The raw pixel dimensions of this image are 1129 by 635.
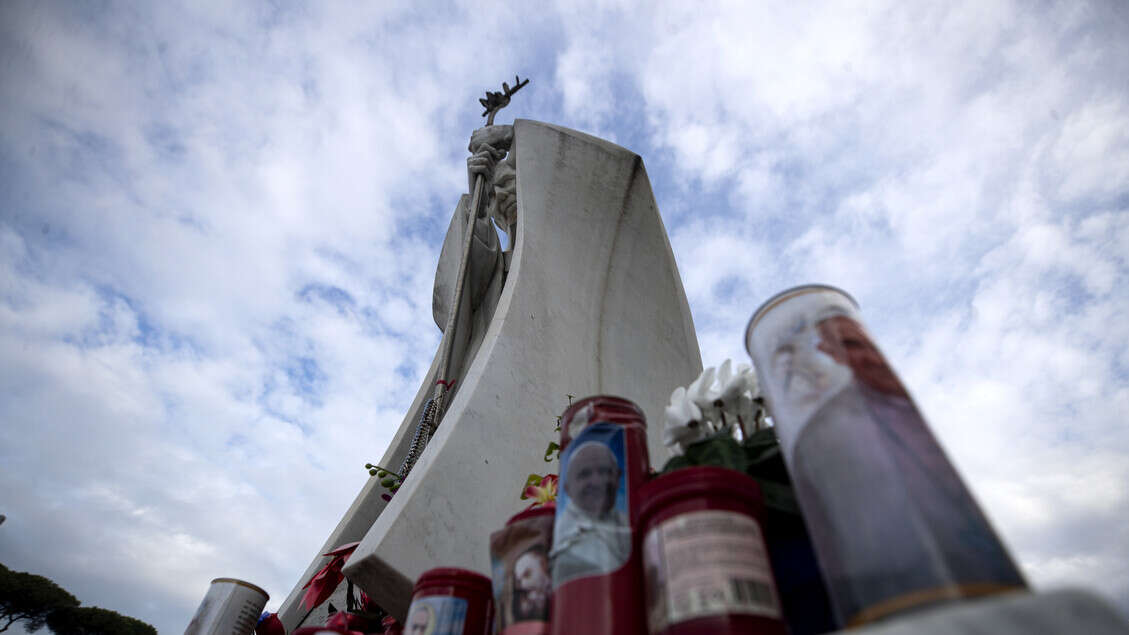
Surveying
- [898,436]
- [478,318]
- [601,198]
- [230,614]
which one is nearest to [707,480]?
[898,436]

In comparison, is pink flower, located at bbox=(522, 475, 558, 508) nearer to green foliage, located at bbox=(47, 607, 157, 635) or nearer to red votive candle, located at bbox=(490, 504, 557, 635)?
red votive candle, located at bbox=(490, 504, 557, 635)

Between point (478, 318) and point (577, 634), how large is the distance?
12.1ft

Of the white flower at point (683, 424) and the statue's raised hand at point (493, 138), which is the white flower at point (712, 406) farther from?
the statue's raised hand at point (493, 138)

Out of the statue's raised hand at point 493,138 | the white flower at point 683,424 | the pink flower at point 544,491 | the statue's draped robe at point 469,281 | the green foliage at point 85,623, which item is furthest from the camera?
the green foliage at point 85,623

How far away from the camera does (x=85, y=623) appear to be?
11883 millimetres

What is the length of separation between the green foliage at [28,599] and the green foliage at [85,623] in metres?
0.15

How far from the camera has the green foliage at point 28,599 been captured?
428 inches

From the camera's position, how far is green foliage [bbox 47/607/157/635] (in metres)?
11.7

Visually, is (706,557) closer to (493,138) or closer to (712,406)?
(712,406)

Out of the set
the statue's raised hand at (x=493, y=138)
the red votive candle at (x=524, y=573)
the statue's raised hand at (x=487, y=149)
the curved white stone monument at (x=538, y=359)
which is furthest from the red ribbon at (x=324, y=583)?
the statue's raised hand at (x=493, y=138)

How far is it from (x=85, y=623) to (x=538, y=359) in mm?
14989

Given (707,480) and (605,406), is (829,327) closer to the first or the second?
(707,480)

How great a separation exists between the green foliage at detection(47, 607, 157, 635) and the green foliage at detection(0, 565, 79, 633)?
0.48 ft

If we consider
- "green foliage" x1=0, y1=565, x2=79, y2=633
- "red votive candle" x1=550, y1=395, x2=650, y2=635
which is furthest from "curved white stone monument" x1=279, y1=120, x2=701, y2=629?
"green foliage" x1=0, y1=565, x2=79, y2=633
